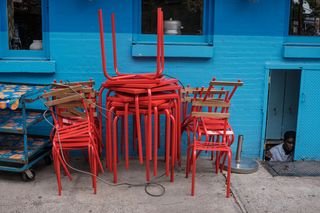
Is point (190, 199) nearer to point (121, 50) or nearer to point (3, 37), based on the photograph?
point (121, 50)

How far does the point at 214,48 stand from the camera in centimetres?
464

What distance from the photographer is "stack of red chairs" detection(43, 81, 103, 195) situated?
12.2ft

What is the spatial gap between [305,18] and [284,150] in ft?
6.36

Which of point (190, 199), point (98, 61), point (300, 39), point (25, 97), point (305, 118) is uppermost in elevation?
point (300, 39)

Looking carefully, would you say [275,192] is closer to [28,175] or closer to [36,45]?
[28,175]

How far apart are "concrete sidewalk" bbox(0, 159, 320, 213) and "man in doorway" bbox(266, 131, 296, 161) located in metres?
0.99

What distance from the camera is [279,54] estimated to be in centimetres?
471

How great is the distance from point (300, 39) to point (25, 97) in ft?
11.8

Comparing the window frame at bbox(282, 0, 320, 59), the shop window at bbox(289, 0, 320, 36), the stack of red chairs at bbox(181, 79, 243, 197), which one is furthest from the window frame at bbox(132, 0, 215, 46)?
the shop window at bbox(289, 0, 320, 36)

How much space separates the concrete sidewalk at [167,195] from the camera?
Result: 11.5ft

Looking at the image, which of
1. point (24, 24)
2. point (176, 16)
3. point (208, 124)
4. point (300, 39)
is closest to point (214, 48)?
point (176, 16)

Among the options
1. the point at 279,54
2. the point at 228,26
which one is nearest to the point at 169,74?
the point at 228,26

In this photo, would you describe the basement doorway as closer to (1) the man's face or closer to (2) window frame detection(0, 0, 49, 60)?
(1) the man's face

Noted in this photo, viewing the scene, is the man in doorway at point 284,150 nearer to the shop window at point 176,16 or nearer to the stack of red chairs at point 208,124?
the stack of red chairs at point 208,124
